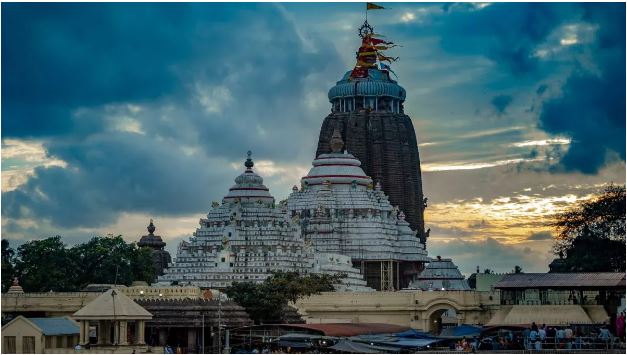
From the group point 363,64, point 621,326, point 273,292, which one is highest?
point 363,64

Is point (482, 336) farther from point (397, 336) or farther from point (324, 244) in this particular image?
point (324, 244)

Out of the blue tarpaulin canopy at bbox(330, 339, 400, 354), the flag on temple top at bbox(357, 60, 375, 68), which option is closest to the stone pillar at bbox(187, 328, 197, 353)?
the blue tarpaulin canopy at bbox(330, 339, 400, 354)

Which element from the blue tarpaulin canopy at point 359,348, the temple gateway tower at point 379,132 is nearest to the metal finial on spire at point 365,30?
the temple gateway tower at point 379,132

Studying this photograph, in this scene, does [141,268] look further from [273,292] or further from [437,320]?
[437,320]

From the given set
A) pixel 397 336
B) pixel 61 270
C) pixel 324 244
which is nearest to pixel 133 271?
pixel 61 270

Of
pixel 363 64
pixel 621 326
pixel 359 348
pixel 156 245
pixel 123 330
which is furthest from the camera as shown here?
pixel 156 245

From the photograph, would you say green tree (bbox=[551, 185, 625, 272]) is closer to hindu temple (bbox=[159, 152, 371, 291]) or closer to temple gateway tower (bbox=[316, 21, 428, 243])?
hindu temple (bbox=[159, 152, 371, 291])

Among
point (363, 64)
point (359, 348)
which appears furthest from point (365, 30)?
point (359, 348)

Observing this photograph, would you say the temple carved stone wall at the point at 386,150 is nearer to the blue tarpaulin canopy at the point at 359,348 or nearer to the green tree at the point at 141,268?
the green tree at the point at 141,268

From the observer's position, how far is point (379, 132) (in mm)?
140750

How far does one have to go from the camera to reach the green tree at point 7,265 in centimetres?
11819

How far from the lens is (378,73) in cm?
14500

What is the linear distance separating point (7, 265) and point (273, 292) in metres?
28.6

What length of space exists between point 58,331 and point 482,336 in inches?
823
